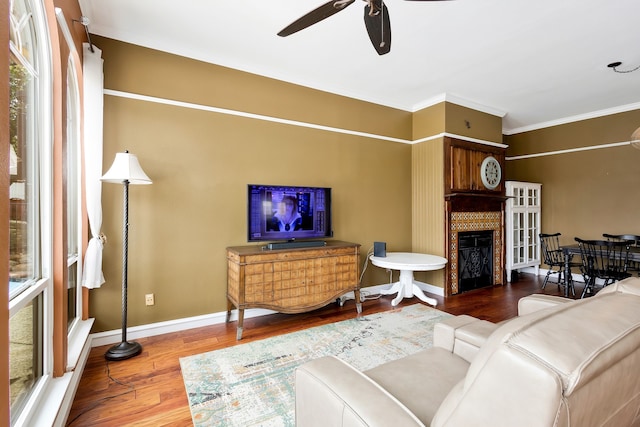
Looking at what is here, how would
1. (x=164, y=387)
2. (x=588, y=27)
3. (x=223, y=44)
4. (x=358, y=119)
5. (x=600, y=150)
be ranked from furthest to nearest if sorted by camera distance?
(x=600, y=150) → (x=358, y=119) → (x=223, y=44) → (x=588, y=27) → (x=164, y=387)

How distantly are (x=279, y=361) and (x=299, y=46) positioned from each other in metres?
2.98

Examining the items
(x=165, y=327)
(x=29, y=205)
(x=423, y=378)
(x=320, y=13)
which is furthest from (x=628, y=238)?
(x=29, y=205)

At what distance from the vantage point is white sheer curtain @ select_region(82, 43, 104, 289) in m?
2.55

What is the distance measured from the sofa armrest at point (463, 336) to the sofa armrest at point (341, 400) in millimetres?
696

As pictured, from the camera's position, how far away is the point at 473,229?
470 cm

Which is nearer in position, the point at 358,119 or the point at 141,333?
the point at 141,333

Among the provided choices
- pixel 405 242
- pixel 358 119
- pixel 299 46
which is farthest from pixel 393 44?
pixel 405 242

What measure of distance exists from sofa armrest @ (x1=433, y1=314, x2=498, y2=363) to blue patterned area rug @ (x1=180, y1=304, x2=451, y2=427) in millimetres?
983

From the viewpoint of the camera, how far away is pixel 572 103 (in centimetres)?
471

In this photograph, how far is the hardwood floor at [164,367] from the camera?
1844 millimetres

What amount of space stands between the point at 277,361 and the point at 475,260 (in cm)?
361

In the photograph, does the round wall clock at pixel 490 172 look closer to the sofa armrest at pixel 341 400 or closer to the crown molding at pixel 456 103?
the crown molding at pixel 456 103

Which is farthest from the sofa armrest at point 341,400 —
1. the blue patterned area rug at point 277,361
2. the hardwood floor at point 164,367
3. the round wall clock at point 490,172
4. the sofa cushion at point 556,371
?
the round wall clock at point 490,172

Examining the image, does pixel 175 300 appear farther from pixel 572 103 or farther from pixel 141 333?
pixel 572 103
